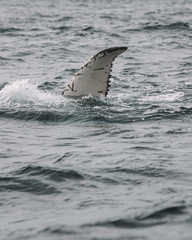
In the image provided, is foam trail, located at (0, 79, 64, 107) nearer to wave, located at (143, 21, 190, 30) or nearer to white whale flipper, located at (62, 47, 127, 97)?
white whale flipper, located at (62, 47, 127, 97)

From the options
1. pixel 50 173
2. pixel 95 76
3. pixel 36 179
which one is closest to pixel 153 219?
pixel 36 179

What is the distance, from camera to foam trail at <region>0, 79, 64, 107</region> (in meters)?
16.3

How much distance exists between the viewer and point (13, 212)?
9.19m

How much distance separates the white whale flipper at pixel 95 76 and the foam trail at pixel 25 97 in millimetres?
746

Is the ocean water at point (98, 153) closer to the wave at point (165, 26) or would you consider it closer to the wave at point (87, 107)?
the wave at point (87, 107)

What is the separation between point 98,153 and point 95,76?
11.0 ft

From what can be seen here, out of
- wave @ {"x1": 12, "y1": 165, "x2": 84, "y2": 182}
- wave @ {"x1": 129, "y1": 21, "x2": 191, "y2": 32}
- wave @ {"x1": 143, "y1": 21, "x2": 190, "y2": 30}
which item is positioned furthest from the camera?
wave @ {"x1": 143, "y1": 21, "x2": 190, "y2": 30}

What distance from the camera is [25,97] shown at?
16.8m

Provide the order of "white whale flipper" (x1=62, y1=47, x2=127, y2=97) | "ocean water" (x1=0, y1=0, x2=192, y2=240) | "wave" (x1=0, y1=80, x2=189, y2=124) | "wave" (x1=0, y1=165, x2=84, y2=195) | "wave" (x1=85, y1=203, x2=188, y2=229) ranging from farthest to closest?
"wave" (x1=0, y1=80, x2=189, y2=124), "white whale flipper" (x1=62, y1=47, x2=127, y2=97), "wave" (x1=0, y1=165, x2=84, y2=195), "ocean water" (x1=0, y1=0, x2=192, y2=240), "wave" (x1=85, y1=203, x2=188, y2=229)

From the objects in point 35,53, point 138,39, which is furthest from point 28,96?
point 138,39

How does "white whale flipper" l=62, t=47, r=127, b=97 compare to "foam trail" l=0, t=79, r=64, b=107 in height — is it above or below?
above

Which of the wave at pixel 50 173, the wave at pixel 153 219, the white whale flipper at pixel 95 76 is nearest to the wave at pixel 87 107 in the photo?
the white whale flipper at pixel 95 76

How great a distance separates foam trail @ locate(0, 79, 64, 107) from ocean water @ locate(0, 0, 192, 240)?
3 centimetres

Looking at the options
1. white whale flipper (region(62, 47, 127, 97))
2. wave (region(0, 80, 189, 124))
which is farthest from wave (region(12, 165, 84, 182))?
white whale flipper (region(62, 47, 127, 97))
